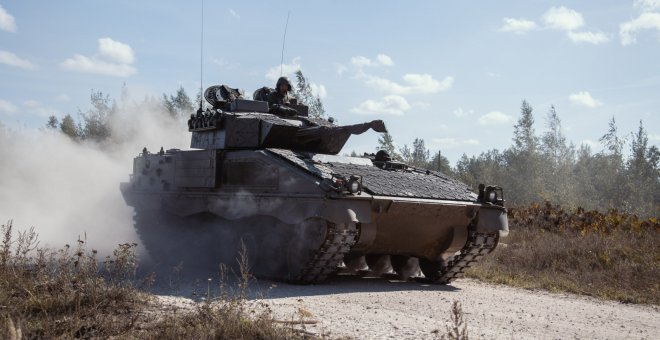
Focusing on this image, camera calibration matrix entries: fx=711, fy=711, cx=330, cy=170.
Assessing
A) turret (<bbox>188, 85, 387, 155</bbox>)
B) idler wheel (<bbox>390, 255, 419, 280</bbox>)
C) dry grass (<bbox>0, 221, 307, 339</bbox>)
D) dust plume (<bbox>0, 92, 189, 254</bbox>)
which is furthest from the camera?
dust plume (<bbox>0, 92, 189, 254</bbox>)

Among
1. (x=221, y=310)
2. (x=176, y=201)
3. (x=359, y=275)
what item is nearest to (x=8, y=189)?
(x=176, y=201)

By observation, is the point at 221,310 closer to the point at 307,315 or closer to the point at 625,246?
the point at 307,315

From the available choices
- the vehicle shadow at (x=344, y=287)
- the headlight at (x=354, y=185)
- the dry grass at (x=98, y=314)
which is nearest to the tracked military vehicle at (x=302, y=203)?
the headlight at (x=354, y=185)

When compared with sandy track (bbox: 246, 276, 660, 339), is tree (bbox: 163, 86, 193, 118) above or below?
above

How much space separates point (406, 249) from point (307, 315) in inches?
171

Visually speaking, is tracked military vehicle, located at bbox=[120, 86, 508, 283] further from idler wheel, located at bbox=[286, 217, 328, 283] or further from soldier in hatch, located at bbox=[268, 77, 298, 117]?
soldier in hatch, located at bbox=[268, 77, 298, 117]

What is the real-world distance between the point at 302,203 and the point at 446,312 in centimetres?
284

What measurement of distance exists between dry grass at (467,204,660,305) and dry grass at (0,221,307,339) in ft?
22.3

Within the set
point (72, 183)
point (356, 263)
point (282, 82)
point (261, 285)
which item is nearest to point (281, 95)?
point (282, 82)

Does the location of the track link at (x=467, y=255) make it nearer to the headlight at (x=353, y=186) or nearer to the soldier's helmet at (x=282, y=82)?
the headlight at (x=353, y=186)

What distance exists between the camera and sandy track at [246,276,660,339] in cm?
704

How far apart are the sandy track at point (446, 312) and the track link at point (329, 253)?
213 mm

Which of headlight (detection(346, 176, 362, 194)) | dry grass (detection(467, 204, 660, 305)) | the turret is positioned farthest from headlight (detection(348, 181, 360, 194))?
dry grass (detection(467, 204, 660, 305))

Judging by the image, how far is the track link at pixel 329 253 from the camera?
32.3 ft
